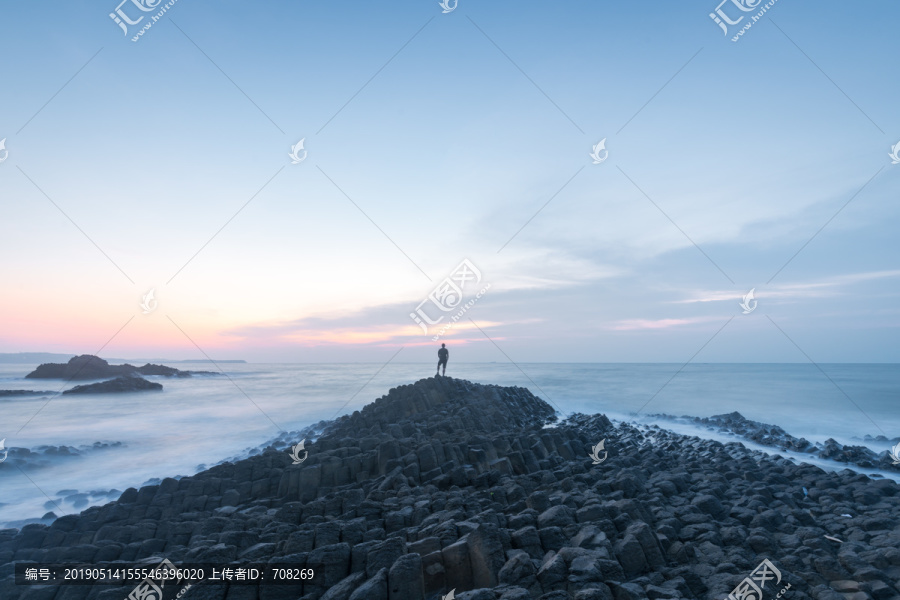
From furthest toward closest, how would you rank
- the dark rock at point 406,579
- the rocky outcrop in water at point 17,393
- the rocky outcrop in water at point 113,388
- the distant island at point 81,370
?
the distant island at point 81,370
the rocky outcrop in water at point 113,388
the rocky outcrop in water at point 17,393
the dark rock at point 406,579

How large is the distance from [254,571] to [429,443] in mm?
6113

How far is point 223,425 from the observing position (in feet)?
84.2

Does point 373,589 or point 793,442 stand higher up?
point 793,442

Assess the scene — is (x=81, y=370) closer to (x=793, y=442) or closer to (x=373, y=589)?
(x=373, y=589)

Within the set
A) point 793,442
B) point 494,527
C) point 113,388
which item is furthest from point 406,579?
point 113,388

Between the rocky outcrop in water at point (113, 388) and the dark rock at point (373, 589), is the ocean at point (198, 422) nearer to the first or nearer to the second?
the rocky outcrop in water at point (113, 388)

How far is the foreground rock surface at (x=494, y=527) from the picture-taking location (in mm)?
5562

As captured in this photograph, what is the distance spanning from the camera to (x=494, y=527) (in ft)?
20.0

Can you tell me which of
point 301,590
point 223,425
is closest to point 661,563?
point 301,590

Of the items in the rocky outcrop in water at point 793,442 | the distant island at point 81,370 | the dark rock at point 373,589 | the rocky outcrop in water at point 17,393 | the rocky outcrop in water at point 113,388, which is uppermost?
the distant island at point 81,370

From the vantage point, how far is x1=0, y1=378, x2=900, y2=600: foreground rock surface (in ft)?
18.2

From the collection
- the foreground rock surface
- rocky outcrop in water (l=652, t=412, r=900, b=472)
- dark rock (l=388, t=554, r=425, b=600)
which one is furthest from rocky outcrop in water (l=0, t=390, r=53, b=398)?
rocky outcrop in water (l=652, t=412, r=900, b=472)

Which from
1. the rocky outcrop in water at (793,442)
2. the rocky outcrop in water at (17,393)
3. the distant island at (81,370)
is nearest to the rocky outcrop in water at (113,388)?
the rocky outcrop in water at (17,393)

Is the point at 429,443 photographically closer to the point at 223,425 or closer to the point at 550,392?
the point at 223,425
